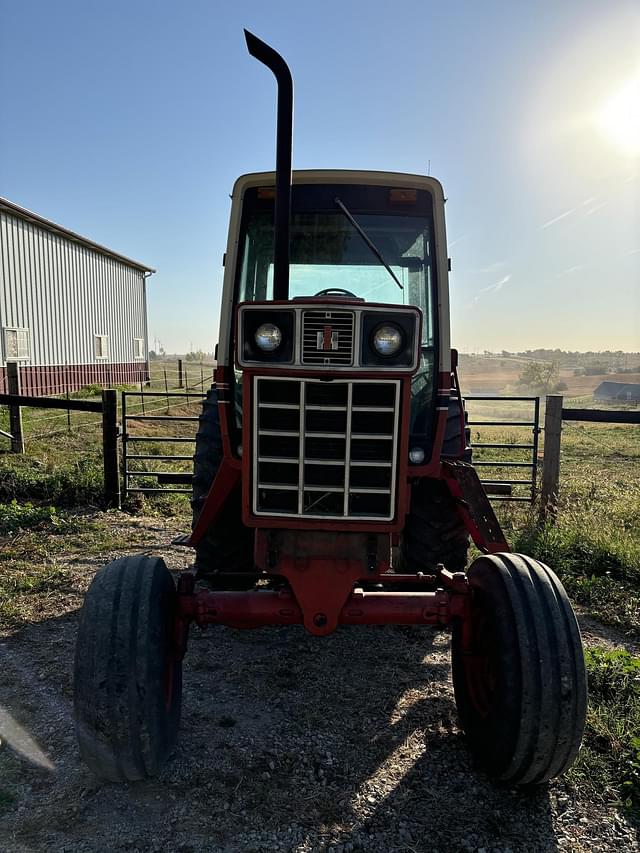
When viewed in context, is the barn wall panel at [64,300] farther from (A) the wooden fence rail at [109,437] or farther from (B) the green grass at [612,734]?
(B) the green grass at [612,734]

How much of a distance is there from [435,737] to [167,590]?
5.05ft

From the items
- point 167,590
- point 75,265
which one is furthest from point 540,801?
point 75,265

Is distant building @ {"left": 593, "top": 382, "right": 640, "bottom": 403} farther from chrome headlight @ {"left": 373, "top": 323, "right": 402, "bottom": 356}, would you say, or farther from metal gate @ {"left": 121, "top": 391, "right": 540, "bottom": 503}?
chrome headlight @ {"left": 373, "top": 323, "right": 402, "bottom": 356}

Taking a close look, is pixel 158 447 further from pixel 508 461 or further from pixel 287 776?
pixel 287 776

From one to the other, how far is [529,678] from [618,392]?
106 feet

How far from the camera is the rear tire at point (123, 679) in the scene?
246 centimetres

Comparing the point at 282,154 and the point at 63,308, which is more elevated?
the point at 63,308

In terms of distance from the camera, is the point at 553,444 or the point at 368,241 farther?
the point at 553,444

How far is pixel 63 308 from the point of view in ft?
61.2

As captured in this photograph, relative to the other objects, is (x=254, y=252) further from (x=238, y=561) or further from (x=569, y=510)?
(x=569, y=510)

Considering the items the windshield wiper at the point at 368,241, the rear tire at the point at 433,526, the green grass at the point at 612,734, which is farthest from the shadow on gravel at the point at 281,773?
the windshield wiper at the point at 368,241

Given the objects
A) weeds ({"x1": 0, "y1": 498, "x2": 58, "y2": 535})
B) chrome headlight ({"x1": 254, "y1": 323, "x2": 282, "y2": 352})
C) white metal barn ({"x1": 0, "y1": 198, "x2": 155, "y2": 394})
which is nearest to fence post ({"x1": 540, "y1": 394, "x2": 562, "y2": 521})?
chrome headlight ({"x1": 254, "y1": 323, "x2": 282, "y2": 352})

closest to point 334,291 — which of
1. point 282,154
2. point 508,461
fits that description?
point 282,154

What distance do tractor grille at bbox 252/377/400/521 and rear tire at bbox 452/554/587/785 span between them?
2.14 ft
